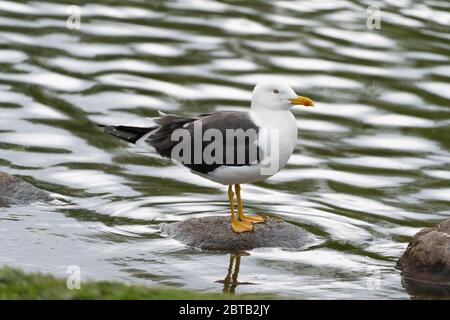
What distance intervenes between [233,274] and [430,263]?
1.78 meters

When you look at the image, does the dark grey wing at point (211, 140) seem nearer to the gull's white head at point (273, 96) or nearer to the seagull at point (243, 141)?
the seagull at point (243, 141)

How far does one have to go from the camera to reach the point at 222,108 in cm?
1484

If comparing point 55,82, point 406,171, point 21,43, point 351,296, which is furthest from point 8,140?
point 351,296

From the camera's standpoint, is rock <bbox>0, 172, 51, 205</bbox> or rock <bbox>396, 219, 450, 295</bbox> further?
rock <bbox>0, 172, 51, 205</bbox>

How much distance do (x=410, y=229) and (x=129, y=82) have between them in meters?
6.00

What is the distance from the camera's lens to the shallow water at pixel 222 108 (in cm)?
1006

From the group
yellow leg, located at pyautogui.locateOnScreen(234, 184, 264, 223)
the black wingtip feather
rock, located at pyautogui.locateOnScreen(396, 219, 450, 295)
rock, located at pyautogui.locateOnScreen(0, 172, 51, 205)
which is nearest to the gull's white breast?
yellow leg, located at pyautogui.locateOnScreen(234, 184, 264, 223)

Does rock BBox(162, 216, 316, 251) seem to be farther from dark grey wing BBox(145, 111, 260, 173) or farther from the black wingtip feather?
the black wingtip feather

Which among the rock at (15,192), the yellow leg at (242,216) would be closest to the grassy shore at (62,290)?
the yellow leg at (242,216)

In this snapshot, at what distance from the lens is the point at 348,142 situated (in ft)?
46.1

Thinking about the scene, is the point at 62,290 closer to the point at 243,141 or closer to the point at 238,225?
the point at 243,141

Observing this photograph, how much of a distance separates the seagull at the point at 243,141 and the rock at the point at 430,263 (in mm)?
1522

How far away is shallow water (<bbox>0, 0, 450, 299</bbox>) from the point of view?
33.0 feet

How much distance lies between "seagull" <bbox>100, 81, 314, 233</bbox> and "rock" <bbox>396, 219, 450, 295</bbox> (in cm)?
152
